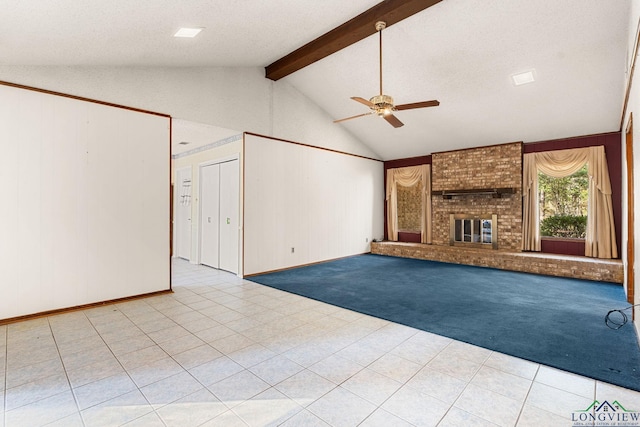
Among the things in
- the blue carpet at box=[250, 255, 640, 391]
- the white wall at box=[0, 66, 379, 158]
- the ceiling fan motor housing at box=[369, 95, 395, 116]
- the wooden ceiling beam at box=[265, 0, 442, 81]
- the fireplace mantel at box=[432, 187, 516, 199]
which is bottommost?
the blue carpet at box=[250, 255, 640, 391]

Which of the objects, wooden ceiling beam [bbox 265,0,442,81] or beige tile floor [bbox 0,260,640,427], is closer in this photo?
beige tile floor [bbox 0,260,640,427]

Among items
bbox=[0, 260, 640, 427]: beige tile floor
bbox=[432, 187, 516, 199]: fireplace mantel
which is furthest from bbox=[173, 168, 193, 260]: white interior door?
bbox=[432, 187, 516, 199]: fireplace mantel

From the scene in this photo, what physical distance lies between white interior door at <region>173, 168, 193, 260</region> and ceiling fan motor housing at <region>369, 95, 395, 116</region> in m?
5.01

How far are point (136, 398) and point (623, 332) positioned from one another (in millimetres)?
4310

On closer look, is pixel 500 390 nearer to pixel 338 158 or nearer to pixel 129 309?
pixel 129 309

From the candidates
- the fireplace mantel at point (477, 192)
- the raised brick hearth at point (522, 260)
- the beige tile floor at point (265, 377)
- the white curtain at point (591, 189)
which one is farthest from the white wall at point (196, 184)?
the white curtain at point (591, 189)

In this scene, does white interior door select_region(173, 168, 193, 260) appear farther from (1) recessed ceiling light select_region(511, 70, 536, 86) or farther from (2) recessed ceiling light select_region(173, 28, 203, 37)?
(1) recessed ceiling light select_region(511, 70, 536, 86)

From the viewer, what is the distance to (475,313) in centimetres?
367

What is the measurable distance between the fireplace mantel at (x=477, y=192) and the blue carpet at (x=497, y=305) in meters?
1.73

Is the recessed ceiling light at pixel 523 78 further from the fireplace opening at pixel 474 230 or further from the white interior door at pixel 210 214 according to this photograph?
the white interior door at pixel 210 214

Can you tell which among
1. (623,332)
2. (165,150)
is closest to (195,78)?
(165,150)

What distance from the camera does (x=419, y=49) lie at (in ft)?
15.5

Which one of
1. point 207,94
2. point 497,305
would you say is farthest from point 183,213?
point 497,305

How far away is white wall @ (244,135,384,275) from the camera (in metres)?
5.72
